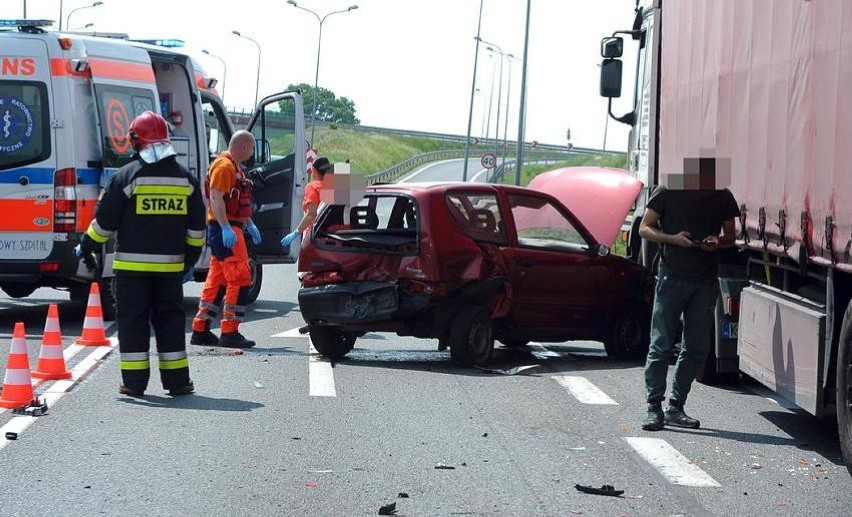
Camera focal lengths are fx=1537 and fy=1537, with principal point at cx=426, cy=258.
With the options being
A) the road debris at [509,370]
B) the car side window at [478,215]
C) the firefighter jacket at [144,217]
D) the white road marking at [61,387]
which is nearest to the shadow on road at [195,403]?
the white road marking at [61,387]

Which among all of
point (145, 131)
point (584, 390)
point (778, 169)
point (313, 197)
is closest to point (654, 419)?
point (778, 169)

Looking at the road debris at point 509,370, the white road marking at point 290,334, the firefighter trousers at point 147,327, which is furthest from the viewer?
the white road marking at point 290,334

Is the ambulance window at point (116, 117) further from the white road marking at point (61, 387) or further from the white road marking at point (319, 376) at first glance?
the white road marking at point (319, 376)

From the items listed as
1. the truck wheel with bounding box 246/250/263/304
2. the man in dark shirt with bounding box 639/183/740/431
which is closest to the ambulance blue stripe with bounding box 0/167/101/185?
the truck wheel with bounding box 246/250/263/304

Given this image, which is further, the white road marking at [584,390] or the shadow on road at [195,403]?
the white road marking at [584,390]

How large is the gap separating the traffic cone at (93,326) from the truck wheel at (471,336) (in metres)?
3.22

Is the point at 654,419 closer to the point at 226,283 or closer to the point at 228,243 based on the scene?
the point at 228,243

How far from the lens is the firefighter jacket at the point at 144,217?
10.3 metres

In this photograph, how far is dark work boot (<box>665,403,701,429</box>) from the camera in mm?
9406

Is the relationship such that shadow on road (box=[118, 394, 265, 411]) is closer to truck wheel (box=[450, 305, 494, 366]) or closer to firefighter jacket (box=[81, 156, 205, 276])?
firefighter jacket (box=[81, 156, 205, 276])

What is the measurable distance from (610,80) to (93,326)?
5.51 m

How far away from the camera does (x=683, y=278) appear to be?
9.50 m

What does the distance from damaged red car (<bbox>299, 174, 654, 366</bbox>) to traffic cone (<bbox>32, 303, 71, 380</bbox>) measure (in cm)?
236

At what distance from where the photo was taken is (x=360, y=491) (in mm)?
7207
